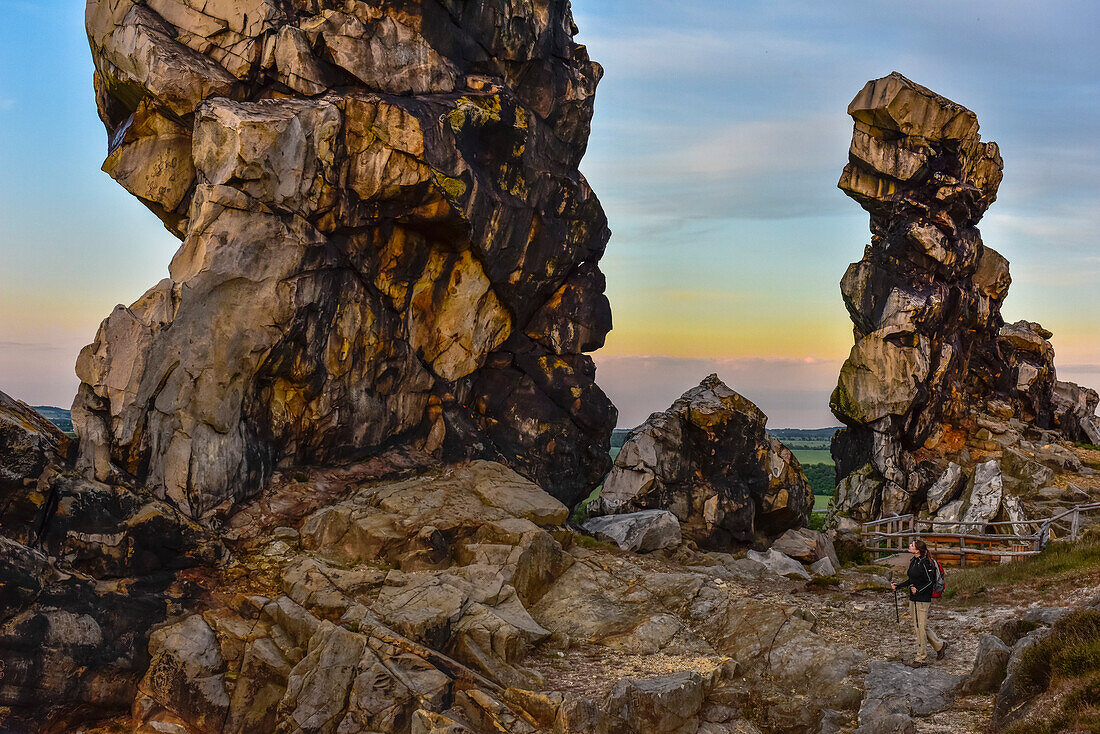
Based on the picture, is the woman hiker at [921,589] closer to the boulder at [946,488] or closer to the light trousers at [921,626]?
the light trousers at [921,626]

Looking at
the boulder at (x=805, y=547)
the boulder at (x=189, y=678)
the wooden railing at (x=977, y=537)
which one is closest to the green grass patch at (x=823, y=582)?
the wooden railing at (x=977, y=537)

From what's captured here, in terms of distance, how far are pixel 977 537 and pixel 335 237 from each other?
30.2 m

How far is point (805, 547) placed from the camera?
4125 cm

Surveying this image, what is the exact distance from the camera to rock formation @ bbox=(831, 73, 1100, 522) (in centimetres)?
6353

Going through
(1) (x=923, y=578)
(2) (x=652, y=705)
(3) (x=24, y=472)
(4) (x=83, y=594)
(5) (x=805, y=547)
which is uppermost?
(3) (x=24, y=472)

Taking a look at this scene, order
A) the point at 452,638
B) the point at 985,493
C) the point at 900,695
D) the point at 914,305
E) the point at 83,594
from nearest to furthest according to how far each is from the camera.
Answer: the point at 900,695, the point at 83,594, the point at 452,638, the point at 985,493, the point at 914,305

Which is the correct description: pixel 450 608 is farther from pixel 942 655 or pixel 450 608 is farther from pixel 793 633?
pixel 942 655

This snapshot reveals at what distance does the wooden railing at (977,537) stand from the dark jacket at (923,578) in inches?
597

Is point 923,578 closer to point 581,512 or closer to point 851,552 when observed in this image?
point 851,552

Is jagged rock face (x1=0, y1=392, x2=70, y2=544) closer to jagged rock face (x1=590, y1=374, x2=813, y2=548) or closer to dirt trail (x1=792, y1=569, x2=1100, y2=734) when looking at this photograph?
dirt trail (x1=792, y1=569, x2=1100, y2=734)

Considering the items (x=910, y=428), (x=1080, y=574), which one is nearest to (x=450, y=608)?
(x=1080, y=574)

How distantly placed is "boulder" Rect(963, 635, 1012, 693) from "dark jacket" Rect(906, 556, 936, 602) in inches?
89.8

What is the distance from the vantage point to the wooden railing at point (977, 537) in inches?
1388

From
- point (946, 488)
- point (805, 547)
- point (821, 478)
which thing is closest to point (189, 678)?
point (805, 547)
